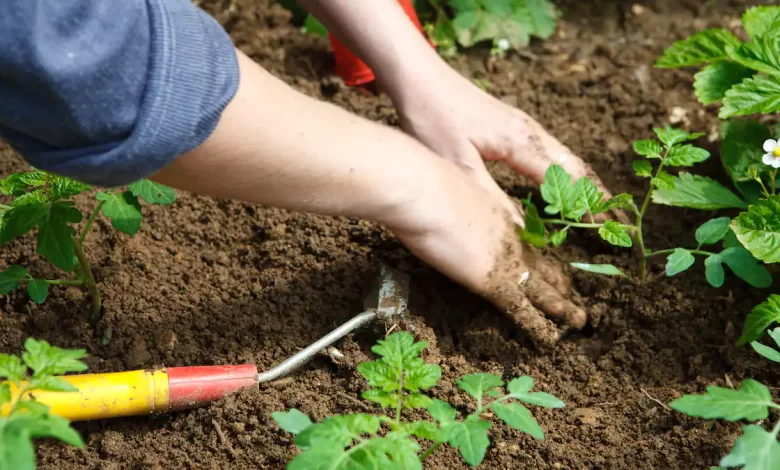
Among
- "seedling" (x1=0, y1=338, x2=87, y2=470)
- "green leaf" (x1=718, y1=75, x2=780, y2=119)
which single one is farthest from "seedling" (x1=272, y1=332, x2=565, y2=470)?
"green leaf" (x1=718, y1=75, x2=780, y2=119)

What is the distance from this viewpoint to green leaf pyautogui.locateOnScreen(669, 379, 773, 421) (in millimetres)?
1180

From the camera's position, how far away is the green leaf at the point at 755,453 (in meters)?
1.13

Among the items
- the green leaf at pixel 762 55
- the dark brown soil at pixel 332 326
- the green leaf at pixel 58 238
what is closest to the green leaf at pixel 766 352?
the dark brown soil at pixel 332 326

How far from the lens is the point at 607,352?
1.69 meters

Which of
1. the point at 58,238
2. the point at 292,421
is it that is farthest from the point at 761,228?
the point at 58,238

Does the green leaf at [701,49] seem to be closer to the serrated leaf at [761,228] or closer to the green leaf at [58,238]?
the serrated leaf at [761,228]

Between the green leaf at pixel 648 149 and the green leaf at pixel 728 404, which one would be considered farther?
the green leaf at pixel 648 149

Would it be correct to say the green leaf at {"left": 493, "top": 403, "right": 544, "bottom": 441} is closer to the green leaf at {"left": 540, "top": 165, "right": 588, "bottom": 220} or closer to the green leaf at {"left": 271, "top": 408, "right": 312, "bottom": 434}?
the green leaf at {"left": 271, "top": 408, "right": 312, "bottom": 434}

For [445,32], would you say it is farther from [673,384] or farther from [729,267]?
[673,384]

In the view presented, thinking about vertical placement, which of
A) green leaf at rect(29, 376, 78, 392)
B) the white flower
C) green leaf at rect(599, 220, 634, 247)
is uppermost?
the white flower

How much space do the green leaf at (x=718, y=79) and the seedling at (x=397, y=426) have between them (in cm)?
95

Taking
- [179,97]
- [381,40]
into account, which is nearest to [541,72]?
[381,40]

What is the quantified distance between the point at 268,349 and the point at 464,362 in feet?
1.32

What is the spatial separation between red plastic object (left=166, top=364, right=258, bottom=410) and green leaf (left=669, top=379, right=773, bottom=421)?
0.78 m
